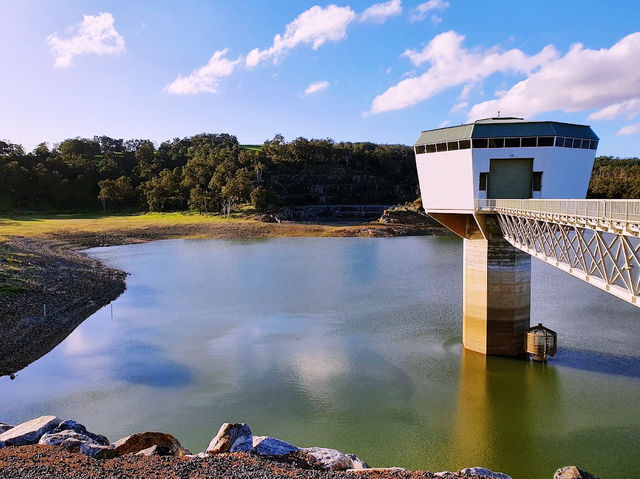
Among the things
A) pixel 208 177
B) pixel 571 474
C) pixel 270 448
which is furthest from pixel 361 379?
pixel 208 177

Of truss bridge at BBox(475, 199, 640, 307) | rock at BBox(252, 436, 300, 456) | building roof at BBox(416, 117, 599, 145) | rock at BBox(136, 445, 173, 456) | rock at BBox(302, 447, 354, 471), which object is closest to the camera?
rock at BBox(302, 447, 354, 471)

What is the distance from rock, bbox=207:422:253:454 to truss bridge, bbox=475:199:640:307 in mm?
9454

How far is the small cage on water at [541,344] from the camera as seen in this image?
23.6 m

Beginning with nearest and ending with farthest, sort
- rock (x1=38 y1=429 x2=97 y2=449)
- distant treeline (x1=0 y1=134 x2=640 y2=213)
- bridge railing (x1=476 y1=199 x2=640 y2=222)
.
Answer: rock (x1=38 y1=429 x2=97 y2=449)
bridge railing (x1=476 y1=199 x2=640 y2=222)
distant treeline (x1=0 y1=134 x2=640 y2=213)

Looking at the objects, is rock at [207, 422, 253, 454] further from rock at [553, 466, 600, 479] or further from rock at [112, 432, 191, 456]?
rock at [553, 466, 600, 479]

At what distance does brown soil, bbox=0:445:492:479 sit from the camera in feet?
29.3

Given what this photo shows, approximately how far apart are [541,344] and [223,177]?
303ft

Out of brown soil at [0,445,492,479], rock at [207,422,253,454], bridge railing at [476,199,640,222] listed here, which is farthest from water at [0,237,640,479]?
bridge railing at [476,199,640,222]

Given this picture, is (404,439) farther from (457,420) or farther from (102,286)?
(102,286)

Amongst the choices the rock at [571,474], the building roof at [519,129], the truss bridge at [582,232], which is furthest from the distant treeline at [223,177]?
the rock at [571,474]

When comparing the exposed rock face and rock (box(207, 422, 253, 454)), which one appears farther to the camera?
rock (box(207, 422, 253, 454))

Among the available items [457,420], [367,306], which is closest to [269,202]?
[367,306]

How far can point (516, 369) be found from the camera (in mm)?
23188

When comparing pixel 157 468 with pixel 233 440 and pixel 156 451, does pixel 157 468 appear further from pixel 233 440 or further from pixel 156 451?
pixel 233 440
